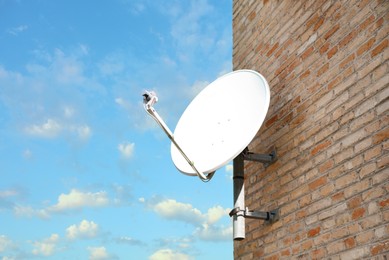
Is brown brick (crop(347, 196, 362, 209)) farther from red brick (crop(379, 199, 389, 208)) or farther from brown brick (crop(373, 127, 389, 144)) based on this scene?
brown brick (crop(373, 127, 389, 144))

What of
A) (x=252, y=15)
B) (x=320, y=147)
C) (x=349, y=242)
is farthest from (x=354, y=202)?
(x=252, y=15)

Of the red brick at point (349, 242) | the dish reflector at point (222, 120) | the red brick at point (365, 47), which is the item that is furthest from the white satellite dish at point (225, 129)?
the red brick at point (349, 242)

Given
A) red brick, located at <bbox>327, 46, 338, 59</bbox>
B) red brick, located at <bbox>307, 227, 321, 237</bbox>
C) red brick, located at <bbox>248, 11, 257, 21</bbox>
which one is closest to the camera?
red brick, located at <bbox>307, 227, 321, 237</bbox>

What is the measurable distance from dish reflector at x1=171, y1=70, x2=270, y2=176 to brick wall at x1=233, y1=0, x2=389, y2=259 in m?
0.32

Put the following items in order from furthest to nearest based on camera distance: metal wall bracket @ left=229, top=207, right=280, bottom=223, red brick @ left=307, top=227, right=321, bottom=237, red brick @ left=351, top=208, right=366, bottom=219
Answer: metal wall bracket @ left=229, top=207, right=280, bottom=223, red brick @ left=307, top=227, right=321, bottom=237, red brick @ left=351, top=208, right=366, bottom=219

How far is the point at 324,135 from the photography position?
10.7 ft

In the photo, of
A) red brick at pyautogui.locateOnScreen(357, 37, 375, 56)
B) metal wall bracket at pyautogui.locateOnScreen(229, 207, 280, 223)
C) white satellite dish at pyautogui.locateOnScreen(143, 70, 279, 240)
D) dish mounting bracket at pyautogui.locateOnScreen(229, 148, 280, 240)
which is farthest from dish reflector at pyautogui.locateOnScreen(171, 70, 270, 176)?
red brick at pyautogui.locateOnScreen(357, 37, 375, 56)

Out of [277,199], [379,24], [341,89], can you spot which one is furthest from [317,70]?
[277,199]

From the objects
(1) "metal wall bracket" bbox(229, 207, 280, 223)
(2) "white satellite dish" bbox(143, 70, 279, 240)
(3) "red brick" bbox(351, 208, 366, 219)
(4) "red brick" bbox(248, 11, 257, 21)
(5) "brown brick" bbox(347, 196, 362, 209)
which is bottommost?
(3) "red brick" bbox(351, 208, 366, 219)

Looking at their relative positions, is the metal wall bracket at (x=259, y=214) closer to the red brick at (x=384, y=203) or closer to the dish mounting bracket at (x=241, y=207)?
the dish mounting bracket at (x=241, y=207)

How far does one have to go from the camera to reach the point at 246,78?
3721 millimetres

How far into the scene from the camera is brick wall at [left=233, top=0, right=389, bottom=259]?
2822 millimetres

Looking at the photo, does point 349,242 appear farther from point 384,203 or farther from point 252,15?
point 252,15

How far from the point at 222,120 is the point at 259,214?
2.30 ft
